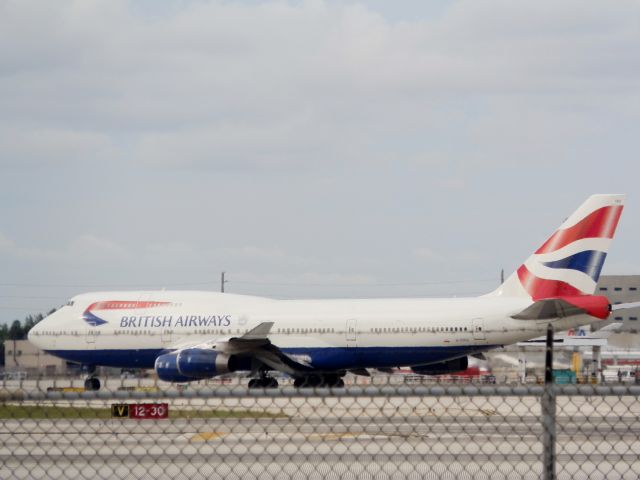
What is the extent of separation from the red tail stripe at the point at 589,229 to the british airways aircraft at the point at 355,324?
31 millimetres

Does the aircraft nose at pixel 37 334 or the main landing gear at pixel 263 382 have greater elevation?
the aircraft nose at pixel 37 334

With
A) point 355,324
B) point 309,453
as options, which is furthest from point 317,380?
point 309,453

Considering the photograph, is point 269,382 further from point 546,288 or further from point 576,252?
point 576,252

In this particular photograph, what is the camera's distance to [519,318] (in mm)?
35156

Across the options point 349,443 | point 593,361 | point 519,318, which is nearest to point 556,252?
point 519,318

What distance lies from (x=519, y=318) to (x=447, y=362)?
3.87 meters

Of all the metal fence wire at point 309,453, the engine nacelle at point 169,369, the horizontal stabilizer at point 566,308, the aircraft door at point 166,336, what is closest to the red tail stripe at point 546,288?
the horizontal stabilizer at point 566,308

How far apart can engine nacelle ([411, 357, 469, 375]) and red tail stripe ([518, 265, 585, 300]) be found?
330 centimetres

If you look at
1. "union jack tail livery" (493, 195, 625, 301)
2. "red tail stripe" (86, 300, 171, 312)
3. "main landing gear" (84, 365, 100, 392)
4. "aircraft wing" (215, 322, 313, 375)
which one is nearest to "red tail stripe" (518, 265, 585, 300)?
"union jack tail livery" (493, 195, 625, 301)

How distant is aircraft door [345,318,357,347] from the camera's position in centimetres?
3647

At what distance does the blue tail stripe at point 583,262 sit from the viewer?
3609cm

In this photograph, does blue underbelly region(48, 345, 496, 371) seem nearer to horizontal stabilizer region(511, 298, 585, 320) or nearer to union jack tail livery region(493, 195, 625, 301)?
horizontal stabilizer region(511, 298, 585, 320)

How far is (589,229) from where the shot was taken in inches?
1421

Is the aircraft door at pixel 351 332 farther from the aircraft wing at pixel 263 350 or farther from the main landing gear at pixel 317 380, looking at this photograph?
the main landing gear at pixel 317 380
